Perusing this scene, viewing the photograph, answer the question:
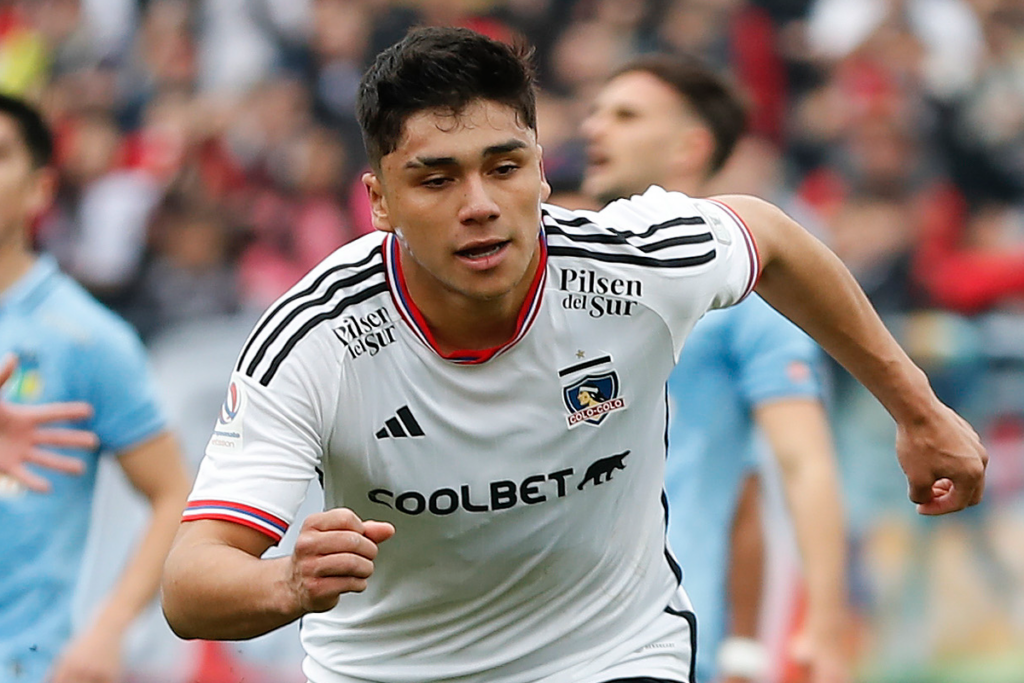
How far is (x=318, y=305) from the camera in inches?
145

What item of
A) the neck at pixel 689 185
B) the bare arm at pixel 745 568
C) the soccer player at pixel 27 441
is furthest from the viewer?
the neck at pixel 689 185

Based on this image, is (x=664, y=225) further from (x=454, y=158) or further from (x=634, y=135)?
(x=634, y=135)

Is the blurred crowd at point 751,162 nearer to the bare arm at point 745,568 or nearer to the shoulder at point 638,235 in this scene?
the bare arm at point 745,568

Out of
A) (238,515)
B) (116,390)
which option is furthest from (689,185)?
(238,515)

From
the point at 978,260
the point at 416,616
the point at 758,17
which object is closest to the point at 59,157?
the point at 758,17

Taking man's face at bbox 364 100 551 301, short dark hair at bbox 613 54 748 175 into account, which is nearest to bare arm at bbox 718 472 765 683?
short dark hair at bbox 613 54 748 175

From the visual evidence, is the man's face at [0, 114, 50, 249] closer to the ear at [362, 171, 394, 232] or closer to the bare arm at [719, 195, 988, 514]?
the ear at [362, 171, 394, 232]

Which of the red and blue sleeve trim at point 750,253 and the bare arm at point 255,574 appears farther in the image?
the red and blue sleeve trim at point 750,253

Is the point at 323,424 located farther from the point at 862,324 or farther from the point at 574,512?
the point at 862,324

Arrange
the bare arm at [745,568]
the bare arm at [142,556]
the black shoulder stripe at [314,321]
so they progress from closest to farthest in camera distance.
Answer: the black shoulder stripe at [314,321] < the bare arm at [142,556] < the bare arm at [745,568]

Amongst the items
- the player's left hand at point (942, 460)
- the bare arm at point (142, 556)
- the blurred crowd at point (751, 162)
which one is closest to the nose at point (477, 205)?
the player's left hand at point (942, 460)

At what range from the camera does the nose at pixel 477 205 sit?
11.7 feet

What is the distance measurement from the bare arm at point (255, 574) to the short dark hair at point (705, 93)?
150 inches

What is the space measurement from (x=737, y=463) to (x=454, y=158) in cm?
276
